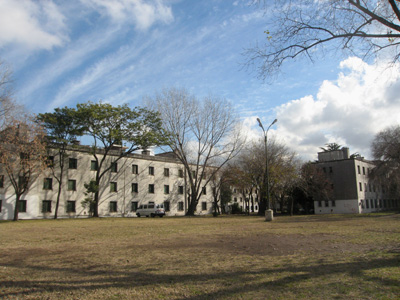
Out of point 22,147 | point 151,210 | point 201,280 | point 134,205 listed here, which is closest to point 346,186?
point 151,210

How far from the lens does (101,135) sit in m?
41.2

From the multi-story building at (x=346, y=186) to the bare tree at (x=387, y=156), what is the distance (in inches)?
517

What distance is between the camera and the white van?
46.3 metres

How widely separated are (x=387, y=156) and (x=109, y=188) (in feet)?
126

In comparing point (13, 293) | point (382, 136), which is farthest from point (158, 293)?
point (382, 136)

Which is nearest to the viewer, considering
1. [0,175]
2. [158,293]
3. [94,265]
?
[158,293]

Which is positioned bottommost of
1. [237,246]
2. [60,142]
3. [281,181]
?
[237,246]

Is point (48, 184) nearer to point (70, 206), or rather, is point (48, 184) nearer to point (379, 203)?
point (70, 206)

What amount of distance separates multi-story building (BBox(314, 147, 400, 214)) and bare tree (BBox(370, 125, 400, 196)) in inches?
517

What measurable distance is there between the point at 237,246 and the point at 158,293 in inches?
229

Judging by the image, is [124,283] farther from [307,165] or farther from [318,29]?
[307,165]

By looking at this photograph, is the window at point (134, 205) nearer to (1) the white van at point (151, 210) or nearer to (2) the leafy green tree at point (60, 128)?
(1) the white van at point (151, 210)

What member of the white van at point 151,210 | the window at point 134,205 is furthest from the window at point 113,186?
the white van at point 151,210

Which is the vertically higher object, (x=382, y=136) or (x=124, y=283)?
(x=382, y=136)
